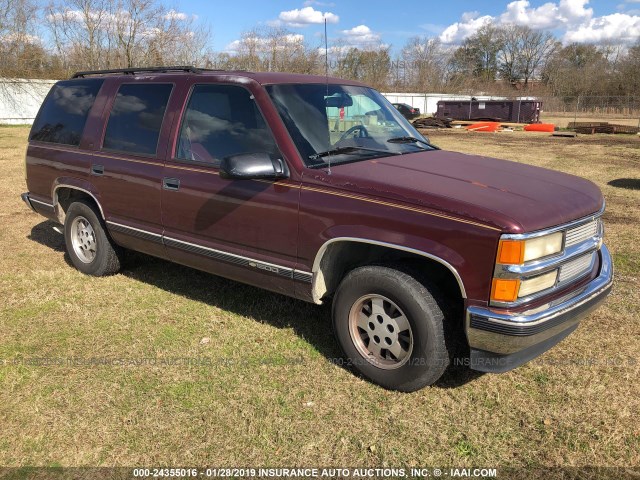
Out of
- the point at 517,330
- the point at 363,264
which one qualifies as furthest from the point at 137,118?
the point at 517,330

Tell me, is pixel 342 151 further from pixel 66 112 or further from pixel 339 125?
pixel 66 112

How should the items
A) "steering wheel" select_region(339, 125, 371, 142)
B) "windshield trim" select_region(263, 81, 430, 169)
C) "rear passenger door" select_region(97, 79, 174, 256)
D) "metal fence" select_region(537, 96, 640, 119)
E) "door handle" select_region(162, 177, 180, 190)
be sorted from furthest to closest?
"metal fence" select_region(537, 96, 640, 119)
"rear passenger door" select_region(97, 79, 174, 256)
"door handle" select_region(162, 177, 180, 190)
"steering wheel" select_region(339, 125, 371, 142)
"windshield trim" select_region(263, 81, 430, 169)

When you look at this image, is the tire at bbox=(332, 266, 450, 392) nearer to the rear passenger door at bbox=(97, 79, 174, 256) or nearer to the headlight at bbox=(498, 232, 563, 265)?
the headlight at bbox=(498, 232, 563, 265)

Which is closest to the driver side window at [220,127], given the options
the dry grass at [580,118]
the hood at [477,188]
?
the hood at [477,188]

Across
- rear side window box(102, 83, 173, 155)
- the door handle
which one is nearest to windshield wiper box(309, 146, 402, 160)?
the door handle

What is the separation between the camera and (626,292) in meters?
4.86

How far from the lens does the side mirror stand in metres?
3.32

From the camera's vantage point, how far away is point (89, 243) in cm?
540

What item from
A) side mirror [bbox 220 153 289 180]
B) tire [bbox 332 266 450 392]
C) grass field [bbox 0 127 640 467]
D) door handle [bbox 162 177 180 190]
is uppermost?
side mirror [bbox 220 153 289 180]

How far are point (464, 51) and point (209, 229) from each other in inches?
2955

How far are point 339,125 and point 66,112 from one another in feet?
10.0

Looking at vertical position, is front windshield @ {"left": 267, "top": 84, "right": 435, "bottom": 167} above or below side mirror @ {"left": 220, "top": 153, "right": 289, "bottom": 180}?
above

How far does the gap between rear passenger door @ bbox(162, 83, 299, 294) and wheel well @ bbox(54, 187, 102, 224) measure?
1.47 meters

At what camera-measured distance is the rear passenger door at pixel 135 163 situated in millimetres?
4332
